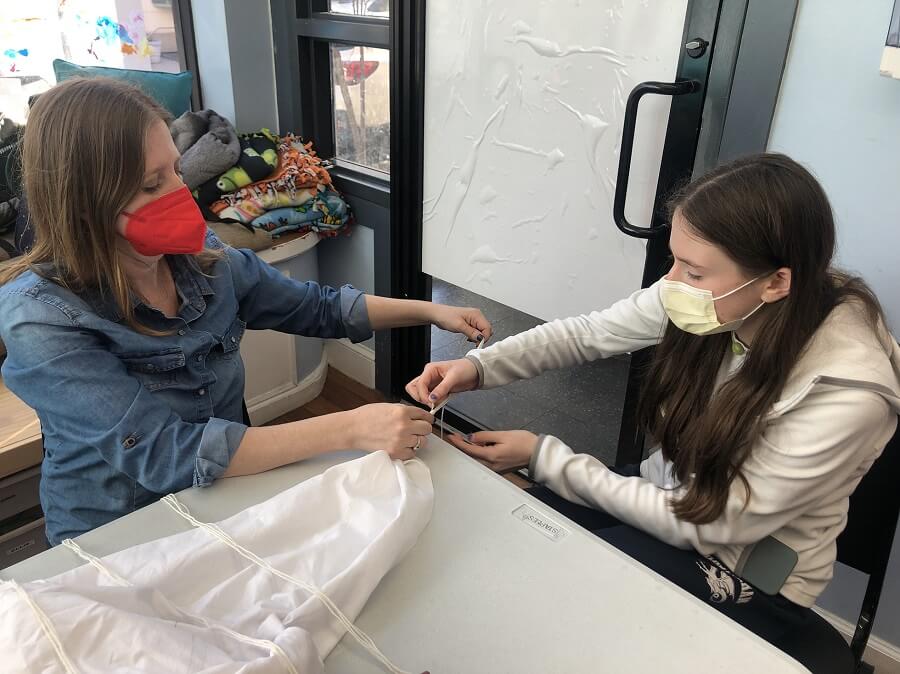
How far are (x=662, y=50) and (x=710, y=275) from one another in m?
0.66

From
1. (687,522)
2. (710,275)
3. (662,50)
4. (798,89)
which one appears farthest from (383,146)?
(687,522)

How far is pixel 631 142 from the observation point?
1.45m

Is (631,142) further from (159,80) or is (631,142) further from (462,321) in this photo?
(159,80)

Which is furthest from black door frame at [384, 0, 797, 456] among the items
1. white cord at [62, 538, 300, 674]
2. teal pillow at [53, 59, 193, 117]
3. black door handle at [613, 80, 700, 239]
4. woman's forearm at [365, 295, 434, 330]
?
white cord at [62, 538, 300, 674]

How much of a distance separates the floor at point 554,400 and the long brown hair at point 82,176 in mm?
1435

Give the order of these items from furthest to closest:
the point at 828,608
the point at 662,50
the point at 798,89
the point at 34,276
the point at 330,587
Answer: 1. the point at 828,608
2. the point at 662,50
3. the point at 798,89
4. the point at 34,276
5. the point at 330,587

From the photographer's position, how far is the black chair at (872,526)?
108cm

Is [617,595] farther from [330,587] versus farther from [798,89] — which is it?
[798,89]

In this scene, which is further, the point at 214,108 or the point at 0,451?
the point at 214,108

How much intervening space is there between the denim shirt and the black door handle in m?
0.85

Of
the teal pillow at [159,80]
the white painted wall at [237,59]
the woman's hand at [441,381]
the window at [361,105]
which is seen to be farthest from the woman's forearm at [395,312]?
the white painted wall at [237,59]

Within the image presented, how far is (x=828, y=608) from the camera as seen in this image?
1.58m

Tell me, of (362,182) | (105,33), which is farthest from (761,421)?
(105,33)

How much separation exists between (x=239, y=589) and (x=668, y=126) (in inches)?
48.9
